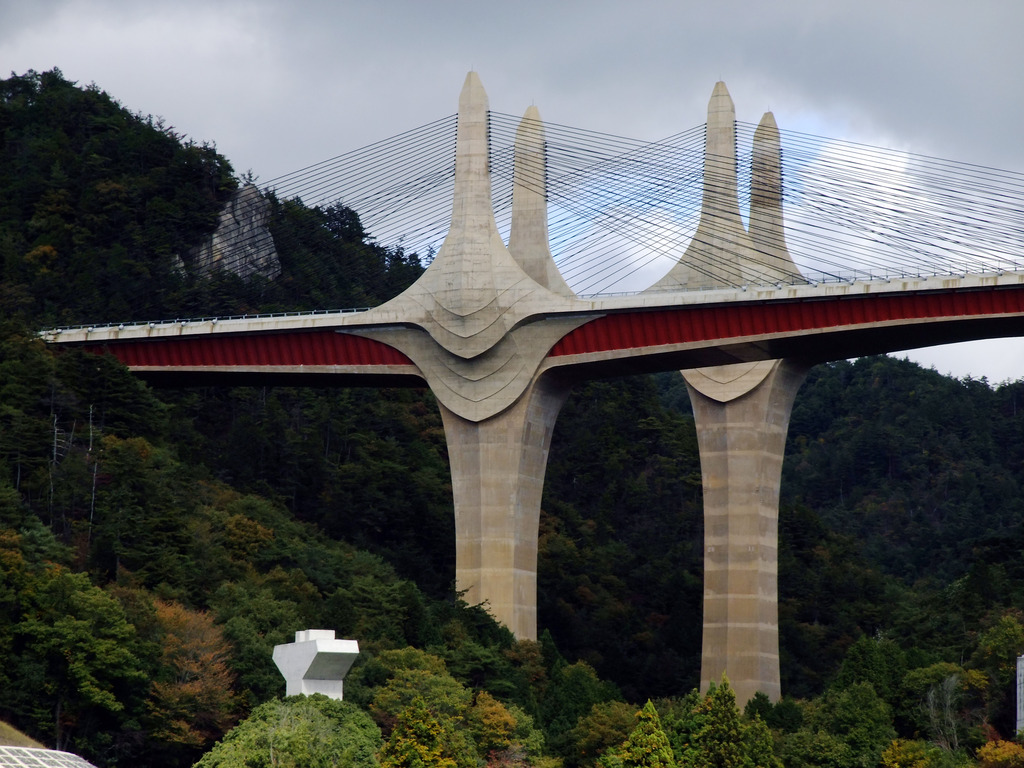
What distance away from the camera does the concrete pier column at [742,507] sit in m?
69.7

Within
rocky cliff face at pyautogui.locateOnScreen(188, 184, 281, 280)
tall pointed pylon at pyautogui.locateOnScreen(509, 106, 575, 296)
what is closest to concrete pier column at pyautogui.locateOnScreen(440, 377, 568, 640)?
tall pointed pylon at pyautogui.locateOnScreen(509, 106, 575, 296)

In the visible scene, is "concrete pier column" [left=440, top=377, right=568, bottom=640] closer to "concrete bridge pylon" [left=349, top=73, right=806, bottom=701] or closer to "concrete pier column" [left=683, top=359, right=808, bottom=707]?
"concrete bridge pylon" [left=349, top=73, right=806, bottom=701]

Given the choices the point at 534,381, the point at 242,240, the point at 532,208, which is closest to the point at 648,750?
the point at 534,381

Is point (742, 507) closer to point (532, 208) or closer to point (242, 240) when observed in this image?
point (532, 208)

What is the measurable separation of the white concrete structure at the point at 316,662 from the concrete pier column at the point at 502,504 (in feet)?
52.8

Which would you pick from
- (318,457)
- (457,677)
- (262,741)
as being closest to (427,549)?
(318,457)

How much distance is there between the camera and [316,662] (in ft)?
165

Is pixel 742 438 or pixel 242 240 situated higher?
pixel 242 240

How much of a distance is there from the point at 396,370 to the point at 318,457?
16.9 meters

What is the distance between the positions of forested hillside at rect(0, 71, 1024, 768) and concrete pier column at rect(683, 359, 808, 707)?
2830 millimetres

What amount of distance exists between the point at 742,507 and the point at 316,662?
24815 millimetres

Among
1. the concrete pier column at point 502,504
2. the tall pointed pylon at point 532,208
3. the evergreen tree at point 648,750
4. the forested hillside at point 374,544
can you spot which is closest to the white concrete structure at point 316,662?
the forested hillside at point 374,544

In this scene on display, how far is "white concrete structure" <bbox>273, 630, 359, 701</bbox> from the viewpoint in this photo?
50.4 meters

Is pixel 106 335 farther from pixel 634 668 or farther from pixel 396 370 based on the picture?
pixel 634 668
